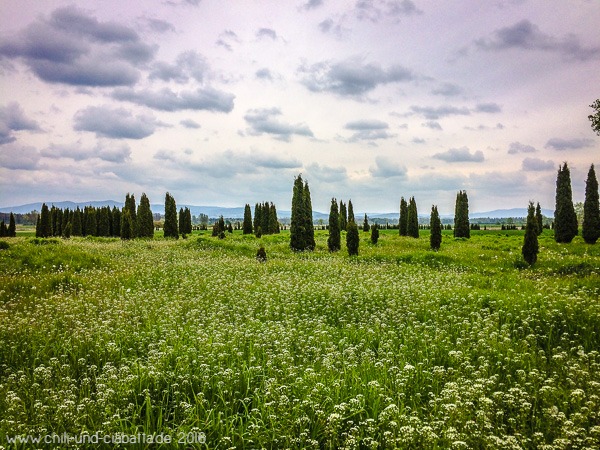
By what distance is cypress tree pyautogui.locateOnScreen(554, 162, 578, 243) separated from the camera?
38.4m

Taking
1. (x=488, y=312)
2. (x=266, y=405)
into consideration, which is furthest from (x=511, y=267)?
(x=266, y=405)

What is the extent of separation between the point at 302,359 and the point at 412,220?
52641 millimetres

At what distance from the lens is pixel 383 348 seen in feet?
31.0

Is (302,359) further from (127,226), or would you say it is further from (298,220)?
(127,226)

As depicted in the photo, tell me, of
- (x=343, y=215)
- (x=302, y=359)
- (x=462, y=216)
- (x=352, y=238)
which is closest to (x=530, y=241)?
(x=352, y=238)

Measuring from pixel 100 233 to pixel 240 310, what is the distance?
6809 centimetres

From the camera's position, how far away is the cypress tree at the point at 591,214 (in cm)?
3681

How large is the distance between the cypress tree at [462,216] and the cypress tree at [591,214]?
17226 mm

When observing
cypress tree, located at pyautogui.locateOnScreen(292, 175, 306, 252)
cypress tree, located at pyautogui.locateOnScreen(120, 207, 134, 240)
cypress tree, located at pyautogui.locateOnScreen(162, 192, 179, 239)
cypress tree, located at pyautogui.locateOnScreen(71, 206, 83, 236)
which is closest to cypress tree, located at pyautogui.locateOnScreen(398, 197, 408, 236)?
cypress tree, located at pyautogui.locateOnScreen(292, 175, 306, 252)

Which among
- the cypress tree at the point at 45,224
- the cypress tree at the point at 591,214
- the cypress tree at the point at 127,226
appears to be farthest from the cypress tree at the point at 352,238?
the cypress tree at the point at 45,224

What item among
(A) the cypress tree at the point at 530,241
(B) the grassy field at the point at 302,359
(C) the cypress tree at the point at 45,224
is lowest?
(B) the grassy field at the point at 302,359

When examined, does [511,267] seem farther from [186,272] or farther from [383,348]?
[186,272]

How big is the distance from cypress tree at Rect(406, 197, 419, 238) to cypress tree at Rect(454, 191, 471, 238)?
6.06 m

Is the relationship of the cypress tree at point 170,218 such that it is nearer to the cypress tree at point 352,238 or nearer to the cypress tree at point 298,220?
the cypress tree at point 298,220
